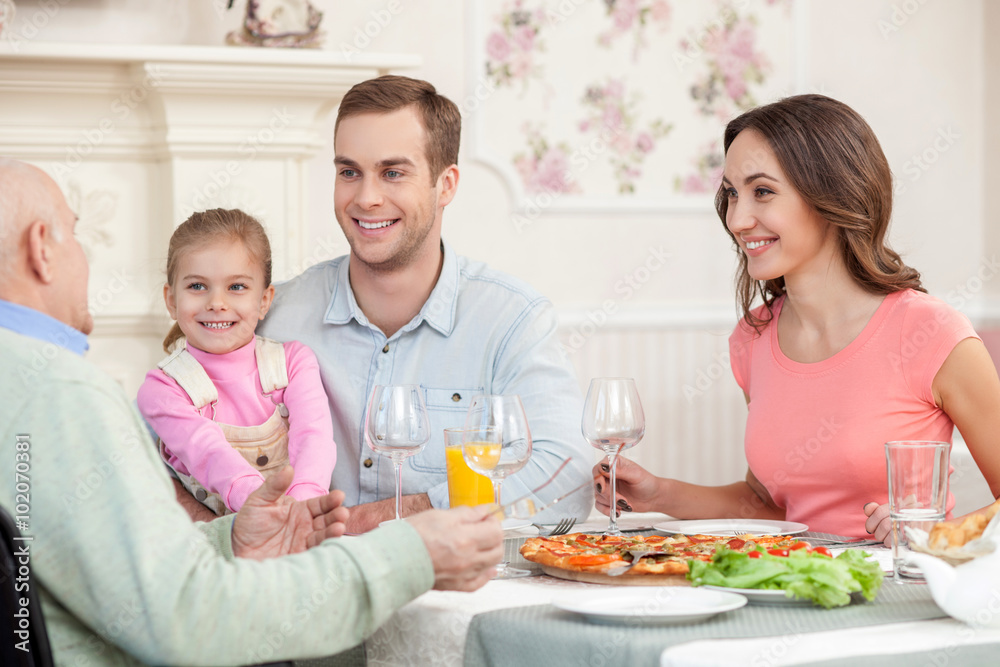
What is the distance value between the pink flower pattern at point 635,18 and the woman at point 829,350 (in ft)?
5.35

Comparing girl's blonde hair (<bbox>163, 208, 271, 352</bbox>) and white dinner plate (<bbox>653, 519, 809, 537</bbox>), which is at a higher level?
girl's blonde hair (<bbox>163, 208, 271, 352</bbox>)

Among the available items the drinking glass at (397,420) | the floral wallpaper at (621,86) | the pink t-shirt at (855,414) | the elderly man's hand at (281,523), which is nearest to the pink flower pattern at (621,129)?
the floral wallpaper at (621,86)

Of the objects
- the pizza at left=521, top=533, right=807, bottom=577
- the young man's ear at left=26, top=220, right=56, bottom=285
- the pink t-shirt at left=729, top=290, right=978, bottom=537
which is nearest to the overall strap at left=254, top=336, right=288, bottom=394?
the pizza at left=521, top=533, right=807, bottom=577

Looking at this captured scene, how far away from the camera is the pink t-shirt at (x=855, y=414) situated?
1.73 metres

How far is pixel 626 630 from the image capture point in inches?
39.4

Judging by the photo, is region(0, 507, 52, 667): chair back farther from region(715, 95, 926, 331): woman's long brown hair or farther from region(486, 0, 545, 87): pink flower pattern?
region(486, 0, 545, 87): pink flower pattern

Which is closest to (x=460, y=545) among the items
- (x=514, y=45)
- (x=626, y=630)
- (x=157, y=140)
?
(x=626, y=630)

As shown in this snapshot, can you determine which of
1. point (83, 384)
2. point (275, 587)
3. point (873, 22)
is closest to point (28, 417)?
point (83, 384)

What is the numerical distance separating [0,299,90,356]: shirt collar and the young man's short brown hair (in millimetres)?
999

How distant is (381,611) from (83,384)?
36cm

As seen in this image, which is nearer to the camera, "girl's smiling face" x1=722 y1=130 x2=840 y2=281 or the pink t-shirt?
the pink t-shirt

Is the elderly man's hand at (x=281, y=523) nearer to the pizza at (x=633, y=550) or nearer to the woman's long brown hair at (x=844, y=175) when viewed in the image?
the pizza at (x=633, y=550)

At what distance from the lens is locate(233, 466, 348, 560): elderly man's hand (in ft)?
4.25

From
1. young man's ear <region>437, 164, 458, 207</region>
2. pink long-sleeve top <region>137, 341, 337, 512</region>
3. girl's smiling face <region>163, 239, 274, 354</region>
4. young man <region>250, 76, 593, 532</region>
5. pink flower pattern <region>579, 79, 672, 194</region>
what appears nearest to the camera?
pink long-sleeve top <region>137, 341, 337, 512</region>
